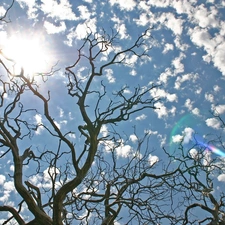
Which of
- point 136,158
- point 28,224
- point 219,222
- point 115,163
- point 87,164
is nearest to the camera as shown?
point 28,224

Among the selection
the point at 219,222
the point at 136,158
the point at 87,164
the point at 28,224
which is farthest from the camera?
the point at 136,158

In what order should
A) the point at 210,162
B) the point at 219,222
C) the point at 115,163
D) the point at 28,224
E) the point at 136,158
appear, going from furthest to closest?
the point at 210,162 < the point at 115,163 < the point at 136,158 < the point at 219,222 < the point at 28,224

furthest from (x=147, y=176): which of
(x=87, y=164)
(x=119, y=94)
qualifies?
(x=119, y=94)

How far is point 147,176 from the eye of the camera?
24.8 feet

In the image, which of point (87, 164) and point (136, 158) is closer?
point (87, 164)

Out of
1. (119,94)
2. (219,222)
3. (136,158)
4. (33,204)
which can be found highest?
(119,94)

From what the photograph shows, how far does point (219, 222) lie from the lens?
7.14m

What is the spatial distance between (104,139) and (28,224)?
107 inches

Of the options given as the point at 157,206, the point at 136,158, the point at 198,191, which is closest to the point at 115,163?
the point at 136,158

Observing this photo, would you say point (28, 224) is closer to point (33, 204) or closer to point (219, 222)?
point (33, 204)

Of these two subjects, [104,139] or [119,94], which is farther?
[119,94]

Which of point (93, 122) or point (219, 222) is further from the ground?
point (93, 122)

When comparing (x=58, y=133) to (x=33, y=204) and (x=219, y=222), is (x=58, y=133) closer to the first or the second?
(x=33, y=204)

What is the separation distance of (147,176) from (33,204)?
2913 millimetres
